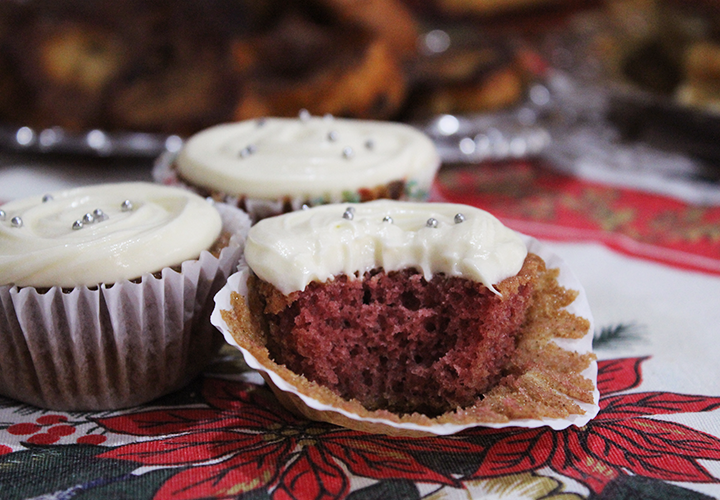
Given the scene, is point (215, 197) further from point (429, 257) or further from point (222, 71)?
point (222, 71)

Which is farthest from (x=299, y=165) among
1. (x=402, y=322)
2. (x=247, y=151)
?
(x=402, y=322)

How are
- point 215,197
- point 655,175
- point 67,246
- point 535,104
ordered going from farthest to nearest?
point 535,104 < point 655,175 < point 215,197 < point 67,246

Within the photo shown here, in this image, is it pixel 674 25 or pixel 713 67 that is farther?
pixel 674 25

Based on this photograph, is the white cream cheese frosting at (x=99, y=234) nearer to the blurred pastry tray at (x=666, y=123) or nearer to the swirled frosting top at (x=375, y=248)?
the swirled frosting top at (x=375, y=248)

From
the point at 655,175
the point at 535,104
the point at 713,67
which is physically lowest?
the point at 655,175

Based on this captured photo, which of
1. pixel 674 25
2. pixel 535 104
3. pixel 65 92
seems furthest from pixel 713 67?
pixel 65 92

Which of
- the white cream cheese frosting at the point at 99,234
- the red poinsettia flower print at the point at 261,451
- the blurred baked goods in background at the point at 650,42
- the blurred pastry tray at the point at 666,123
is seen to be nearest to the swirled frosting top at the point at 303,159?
the white cream cheese frosting at the point at 99,234

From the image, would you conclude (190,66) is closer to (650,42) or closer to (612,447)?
(612,447)
